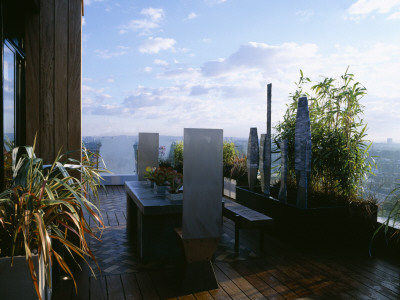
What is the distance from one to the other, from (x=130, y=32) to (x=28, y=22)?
14.3ft

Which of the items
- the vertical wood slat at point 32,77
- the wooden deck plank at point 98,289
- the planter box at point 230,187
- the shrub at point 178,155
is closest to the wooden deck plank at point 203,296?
the wooden deck plank at point 98,289

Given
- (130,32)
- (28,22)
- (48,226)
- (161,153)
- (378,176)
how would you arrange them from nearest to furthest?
(48,226) → (28,22) → (378,176) → (130,32) → (161,153)

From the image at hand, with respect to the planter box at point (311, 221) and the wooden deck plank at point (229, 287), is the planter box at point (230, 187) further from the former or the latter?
the wooden deck plank at point (229, 287)

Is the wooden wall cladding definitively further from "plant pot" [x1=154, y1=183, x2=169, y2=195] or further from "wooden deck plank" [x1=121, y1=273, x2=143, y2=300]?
"wooden deck plank" [x1=121, y1=273, x2=143, y2=300]

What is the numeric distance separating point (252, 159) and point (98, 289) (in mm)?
3106

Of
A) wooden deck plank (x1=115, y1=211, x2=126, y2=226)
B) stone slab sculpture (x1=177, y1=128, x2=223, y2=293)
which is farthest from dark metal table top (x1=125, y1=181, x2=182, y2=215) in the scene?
wooden deck plank (x1=115, y1=211, x2=126, y2=226)

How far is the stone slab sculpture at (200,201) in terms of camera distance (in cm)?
247

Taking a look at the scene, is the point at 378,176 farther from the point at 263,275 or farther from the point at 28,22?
the point at 28,22

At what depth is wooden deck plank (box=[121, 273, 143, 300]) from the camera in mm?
2523

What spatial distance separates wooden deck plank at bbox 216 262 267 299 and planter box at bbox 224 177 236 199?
356 centimetres

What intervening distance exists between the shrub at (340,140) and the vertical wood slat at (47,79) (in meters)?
3.18

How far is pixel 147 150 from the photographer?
15.1ft

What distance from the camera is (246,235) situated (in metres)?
4.21

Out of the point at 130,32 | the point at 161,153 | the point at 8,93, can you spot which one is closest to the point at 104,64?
the point at 130,32
